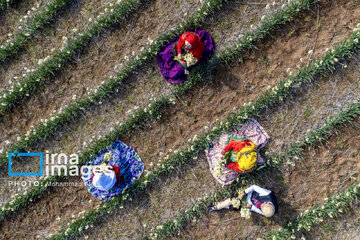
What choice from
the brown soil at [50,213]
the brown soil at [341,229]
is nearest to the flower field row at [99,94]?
the brown soil at [50,213]

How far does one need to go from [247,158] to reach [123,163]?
2259 millimetres

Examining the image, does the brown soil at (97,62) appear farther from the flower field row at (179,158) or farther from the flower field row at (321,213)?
the flower field row at (321,213)

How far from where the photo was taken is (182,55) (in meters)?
4.47

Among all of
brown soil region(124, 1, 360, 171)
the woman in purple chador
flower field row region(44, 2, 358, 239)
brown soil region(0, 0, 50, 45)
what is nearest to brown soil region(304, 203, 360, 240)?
flower field row region(44, 2, 358, 239)

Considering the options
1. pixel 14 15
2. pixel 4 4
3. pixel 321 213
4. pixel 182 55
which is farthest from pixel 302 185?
pixel 4 4

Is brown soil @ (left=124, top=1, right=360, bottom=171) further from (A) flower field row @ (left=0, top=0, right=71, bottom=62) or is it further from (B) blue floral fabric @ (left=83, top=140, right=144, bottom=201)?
(A) flower field row @ (left=0, top=0, right=71, bottom=62)

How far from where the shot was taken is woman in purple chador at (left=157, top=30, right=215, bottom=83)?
441cm

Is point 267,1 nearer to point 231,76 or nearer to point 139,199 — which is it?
point 231,76

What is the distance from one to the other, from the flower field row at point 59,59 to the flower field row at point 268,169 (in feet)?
11.7

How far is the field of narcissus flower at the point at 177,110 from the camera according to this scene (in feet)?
15.2

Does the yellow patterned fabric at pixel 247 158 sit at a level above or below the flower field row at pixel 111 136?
below

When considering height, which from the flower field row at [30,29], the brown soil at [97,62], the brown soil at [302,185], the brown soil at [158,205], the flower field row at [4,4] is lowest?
the brown soil at [302,185]

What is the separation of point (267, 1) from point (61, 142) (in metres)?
4.59

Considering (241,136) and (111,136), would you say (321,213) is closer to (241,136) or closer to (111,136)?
(241,136)
